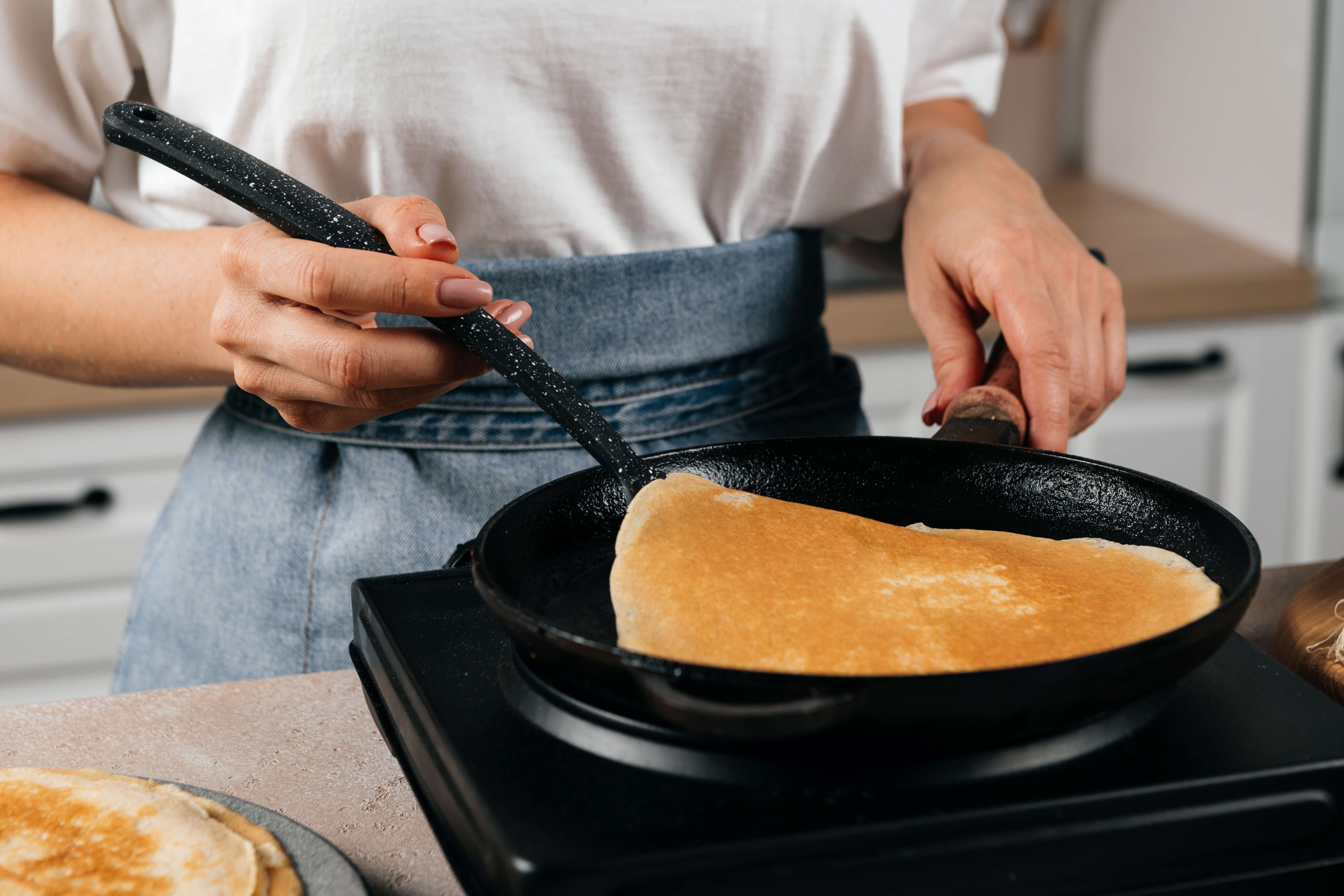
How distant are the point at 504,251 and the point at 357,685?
1.06ft

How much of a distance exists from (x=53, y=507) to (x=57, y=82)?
2.82 ft

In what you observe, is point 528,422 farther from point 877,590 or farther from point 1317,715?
point 1317,715

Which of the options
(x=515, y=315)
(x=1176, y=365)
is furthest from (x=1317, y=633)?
(x=1176, y=365)

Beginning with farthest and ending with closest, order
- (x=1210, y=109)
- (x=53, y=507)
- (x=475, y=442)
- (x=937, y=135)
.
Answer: (x=1210, y=109)
(x=53, y=507)
(x=937, y=135)
(x=475, y=442)

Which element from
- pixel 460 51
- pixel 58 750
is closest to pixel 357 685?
pixel 58 750

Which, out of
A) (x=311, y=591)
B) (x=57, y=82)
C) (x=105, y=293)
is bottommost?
(x=311, y=591)

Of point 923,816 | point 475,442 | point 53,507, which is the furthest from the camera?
point 53,507

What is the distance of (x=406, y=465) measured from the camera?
0.77 meters

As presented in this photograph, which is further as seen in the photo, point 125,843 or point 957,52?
point 957,52

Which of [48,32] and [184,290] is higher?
[48,32]

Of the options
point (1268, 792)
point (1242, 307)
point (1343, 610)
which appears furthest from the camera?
point (1242, 307)

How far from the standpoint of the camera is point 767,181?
834 millimetres

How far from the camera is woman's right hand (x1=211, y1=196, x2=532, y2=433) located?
500 mm

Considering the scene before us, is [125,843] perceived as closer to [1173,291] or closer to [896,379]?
[896,379]
